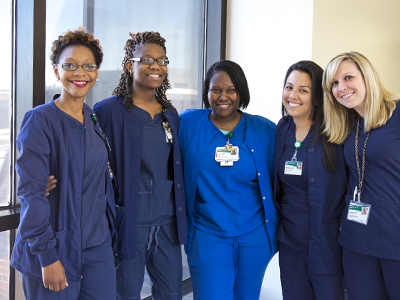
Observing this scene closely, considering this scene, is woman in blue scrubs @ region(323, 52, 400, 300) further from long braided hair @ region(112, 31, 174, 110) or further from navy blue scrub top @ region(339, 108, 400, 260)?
long braided hair @ region(112, 31, 174, 110)

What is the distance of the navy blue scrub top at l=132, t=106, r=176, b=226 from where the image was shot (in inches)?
79.8

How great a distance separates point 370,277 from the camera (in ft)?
6.27

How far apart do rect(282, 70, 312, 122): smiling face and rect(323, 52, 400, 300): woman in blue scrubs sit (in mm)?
140

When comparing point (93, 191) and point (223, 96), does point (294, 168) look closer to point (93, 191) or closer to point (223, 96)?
point (223, 96)

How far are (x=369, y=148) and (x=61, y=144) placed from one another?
145cm

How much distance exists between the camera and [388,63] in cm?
462

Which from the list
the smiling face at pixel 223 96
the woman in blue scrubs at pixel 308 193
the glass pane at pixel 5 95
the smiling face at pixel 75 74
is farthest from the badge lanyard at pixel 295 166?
the glass pane at pixel 5 95

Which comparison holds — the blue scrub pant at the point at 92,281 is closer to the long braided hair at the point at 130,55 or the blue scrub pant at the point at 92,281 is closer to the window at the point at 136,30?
the long braided hair at the point at 130,55

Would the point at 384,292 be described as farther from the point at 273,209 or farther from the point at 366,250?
the point at 273,209

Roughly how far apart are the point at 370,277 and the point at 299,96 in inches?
39.8

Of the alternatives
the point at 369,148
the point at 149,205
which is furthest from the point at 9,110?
the point at 369,148

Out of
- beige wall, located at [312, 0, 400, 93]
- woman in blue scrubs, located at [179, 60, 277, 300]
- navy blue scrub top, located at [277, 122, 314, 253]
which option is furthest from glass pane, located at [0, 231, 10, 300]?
Answer: beige wall, located at [312, 0, 400, 93]

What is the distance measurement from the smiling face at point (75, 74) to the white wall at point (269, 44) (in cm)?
209

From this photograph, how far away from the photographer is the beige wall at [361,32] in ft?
10.8
